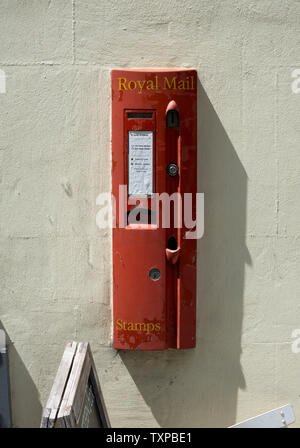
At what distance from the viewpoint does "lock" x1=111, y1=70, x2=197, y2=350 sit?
129 inches

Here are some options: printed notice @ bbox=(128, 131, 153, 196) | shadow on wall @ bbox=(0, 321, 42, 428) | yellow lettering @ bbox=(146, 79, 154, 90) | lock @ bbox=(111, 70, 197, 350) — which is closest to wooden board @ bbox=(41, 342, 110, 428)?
lock @ bbox=(111, 70, 197, 350)

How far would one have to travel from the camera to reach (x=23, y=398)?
3682mm

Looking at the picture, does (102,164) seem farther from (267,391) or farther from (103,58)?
(267,391)

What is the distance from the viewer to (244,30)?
3461mm

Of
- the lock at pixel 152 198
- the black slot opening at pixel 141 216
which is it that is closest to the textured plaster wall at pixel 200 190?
the lock at pixel 152 198

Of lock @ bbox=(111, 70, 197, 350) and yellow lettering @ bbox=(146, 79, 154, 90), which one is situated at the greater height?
yellow lettering @ bbox=(146, 79, 154, 90)

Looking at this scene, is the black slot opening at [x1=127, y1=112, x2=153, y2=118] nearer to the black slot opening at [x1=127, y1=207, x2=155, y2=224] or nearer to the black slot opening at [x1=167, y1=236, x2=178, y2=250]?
the black slot opening at [x1=127, y1=207, x2=155, y2=224]

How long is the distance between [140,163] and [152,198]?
218 millimetres

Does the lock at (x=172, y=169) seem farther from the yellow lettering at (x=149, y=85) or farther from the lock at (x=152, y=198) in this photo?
the yellow lettering at (x=149, y=85)

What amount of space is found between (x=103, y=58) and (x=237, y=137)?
Result: 0.96 metres

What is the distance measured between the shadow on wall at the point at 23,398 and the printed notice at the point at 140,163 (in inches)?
54.9

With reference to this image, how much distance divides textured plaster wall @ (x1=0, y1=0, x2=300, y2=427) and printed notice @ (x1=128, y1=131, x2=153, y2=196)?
0.26 m

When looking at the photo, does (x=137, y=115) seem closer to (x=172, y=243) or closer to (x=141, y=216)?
(x=141, y=216)
